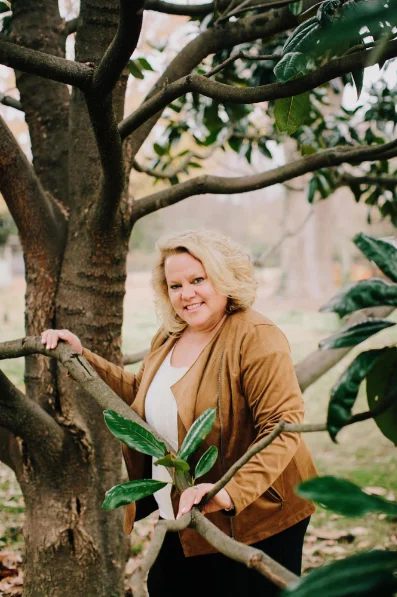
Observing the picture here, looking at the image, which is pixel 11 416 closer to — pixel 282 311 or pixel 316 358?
pixel 316 358

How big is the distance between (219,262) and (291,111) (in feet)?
2.06

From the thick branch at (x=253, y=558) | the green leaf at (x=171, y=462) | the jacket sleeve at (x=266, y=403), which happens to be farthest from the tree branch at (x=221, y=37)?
the thick branch at (x=253, y=558)

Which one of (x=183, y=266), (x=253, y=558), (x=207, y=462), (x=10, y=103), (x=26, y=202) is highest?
(x=10, y=103)

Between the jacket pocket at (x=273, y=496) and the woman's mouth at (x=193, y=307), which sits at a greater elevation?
the woman's mouth at (x=193, y=307)

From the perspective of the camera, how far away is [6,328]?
11.0m

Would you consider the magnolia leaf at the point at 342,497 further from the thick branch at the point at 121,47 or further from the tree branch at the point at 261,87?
the thick branch at the point at 121,47

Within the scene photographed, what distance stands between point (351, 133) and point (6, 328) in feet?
29.4

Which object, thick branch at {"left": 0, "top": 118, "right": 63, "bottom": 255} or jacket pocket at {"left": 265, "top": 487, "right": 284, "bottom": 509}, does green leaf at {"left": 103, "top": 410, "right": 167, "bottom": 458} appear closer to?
jacket pocket at {"left": 265, "top": 487, "right": 284, "bottom": 509}

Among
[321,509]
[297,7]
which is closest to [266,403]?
[297,7]

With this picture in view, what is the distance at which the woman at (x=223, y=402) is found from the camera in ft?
5.91

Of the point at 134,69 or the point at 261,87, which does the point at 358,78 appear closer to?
the point at 261,87

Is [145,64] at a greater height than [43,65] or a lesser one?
greater

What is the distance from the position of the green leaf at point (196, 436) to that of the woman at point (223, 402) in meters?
0.47

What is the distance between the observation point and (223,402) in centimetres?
189
